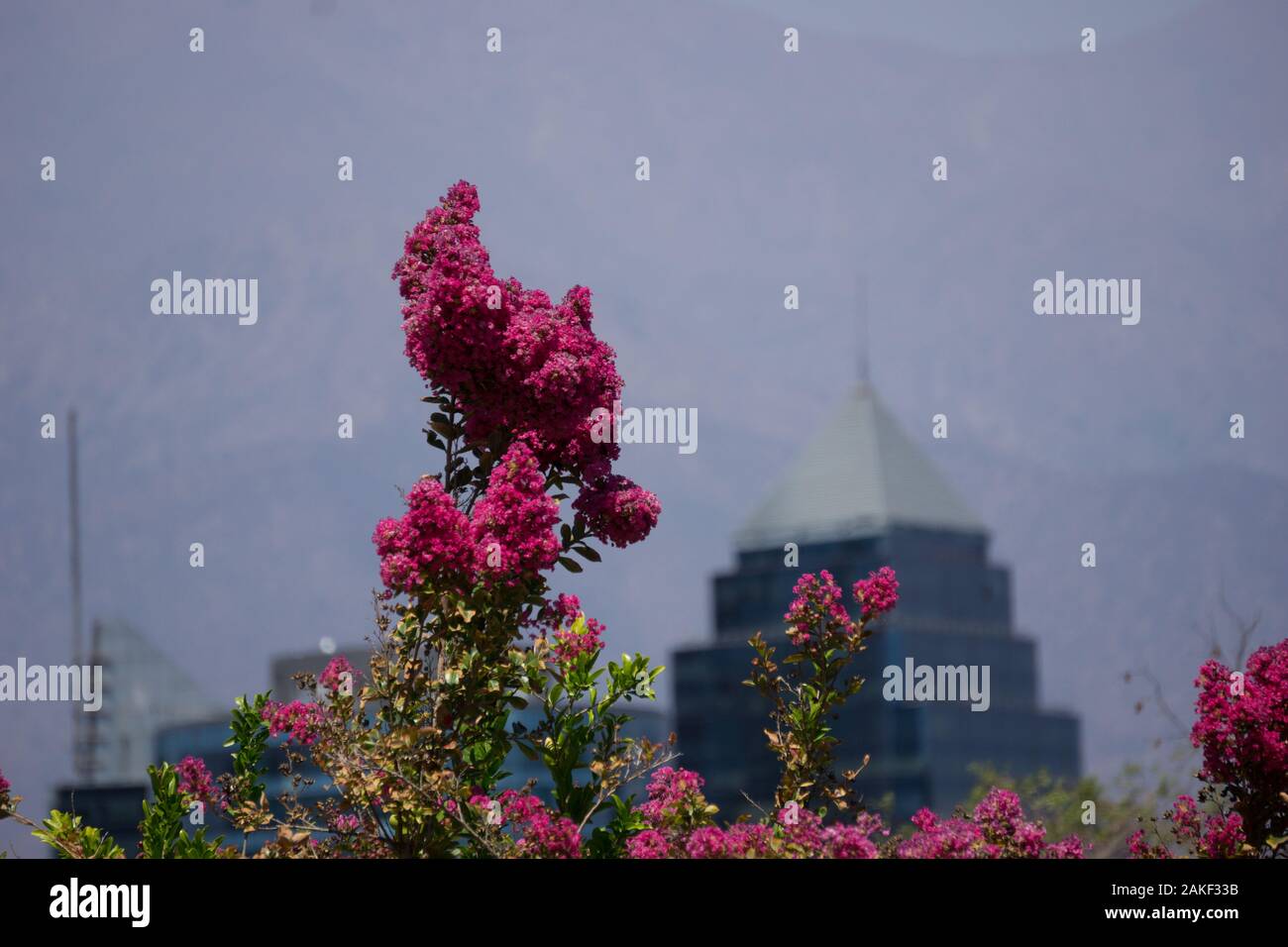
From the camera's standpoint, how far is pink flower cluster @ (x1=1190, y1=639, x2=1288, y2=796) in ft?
23.3

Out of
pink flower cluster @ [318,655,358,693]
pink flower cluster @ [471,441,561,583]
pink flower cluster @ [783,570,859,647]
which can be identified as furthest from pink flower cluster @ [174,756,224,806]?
pink flower cluster @ [783,570,859,647]

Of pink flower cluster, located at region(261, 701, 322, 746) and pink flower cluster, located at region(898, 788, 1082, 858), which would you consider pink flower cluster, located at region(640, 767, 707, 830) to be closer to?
pink flower cluster, located at region(898, 788, 1082, 858)

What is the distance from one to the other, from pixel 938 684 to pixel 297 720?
15826 cm

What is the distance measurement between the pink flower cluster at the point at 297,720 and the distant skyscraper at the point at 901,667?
113858 millimetres

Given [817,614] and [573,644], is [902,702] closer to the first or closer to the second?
[817,614]

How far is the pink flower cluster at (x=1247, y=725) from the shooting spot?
23.3ft

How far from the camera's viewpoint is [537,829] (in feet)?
21.4

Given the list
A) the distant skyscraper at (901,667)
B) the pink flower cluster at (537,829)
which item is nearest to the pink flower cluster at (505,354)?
the pink flower cluster at (537,829)

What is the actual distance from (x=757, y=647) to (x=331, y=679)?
1.75 metres

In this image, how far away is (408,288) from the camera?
746cm

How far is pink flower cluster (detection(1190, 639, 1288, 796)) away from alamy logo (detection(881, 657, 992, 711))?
131 metres
